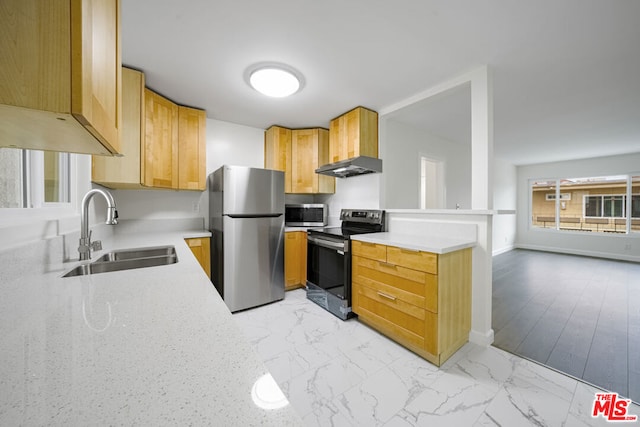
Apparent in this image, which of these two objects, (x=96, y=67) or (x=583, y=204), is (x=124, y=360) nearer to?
(x=96, y=67)

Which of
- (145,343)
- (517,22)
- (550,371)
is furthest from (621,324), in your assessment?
(145,343)

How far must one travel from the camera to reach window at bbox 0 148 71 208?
1.03 meters

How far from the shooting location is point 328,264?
2.60 metres

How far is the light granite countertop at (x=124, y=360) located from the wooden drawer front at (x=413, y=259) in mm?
1451

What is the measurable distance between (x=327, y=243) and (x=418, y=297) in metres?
1.10

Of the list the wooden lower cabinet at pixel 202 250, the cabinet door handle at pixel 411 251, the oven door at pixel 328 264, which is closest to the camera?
the cabinet door handle at pixel 411 251

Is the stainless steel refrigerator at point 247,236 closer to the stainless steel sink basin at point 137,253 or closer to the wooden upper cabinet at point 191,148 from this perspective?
the wooden upper cabinet at point 191,148

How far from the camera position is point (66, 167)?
1.65m

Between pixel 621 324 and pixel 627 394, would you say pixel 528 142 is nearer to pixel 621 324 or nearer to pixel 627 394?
pixel 621 324

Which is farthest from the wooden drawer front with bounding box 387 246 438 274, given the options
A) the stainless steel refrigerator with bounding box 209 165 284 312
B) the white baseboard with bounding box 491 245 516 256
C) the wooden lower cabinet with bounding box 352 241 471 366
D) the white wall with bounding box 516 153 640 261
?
the white wall with bounding box 516 153 640 261

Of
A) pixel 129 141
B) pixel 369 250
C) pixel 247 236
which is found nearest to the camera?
pixel 129 141

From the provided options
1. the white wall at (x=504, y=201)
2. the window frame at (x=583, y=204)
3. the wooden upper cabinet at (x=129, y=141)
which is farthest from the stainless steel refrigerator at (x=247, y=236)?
the window frame at (x=583, y=204)

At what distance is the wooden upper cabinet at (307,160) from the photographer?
3.43 m

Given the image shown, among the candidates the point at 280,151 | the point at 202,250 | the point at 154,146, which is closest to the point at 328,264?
the point at 202,250
